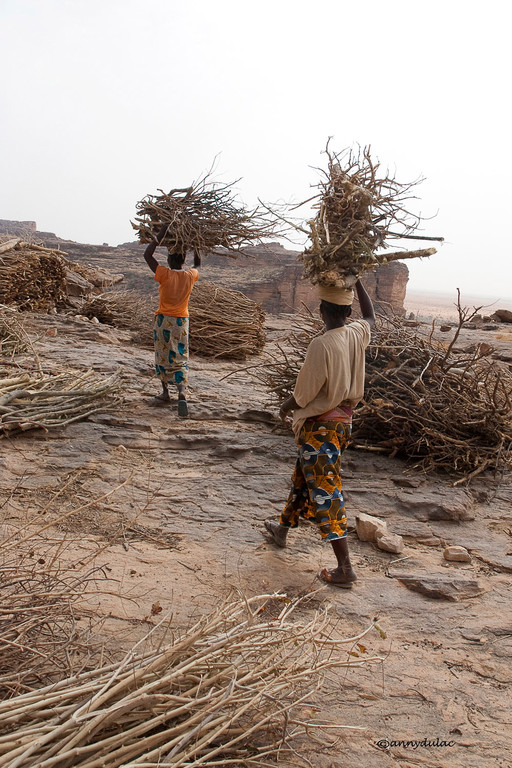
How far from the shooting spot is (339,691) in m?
2.08

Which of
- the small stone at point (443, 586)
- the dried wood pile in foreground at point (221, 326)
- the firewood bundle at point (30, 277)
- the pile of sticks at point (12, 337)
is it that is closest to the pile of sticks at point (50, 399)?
the pile of sticks at point (12, 337)

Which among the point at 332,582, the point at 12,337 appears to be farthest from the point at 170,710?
the point at 12,337

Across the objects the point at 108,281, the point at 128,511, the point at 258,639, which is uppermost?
the point at 108,281

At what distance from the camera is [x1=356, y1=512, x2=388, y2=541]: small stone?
3.39 m

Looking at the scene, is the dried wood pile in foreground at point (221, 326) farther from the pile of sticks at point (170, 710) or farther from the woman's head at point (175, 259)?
the pile of sticks at point (170, 710)

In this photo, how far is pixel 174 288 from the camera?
5.35 m

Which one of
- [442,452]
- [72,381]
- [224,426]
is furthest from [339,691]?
[72,381]

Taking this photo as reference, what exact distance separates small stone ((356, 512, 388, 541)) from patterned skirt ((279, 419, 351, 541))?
539mm

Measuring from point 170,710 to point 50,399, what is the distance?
366cm

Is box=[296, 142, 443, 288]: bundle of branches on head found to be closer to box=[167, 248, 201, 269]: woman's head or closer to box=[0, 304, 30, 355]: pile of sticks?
box=[167, 248, 201, 269]: woman's head

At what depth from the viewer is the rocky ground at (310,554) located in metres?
2.01

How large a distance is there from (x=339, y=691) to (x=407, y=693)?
0.26 meters

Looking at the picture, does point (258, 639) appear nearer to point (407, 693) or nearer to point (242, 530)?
point (407, 693)

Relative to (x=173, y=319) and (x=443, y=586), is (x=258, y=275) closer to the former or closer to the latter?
(x=173, y=319)
